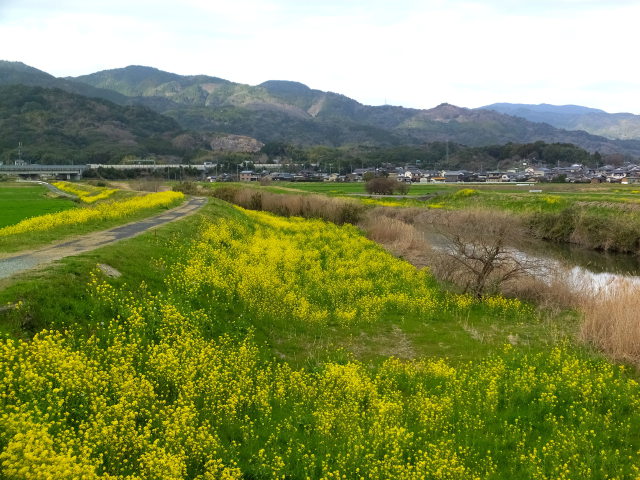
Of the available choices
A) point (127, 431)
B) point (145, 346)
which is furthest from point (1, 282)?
point (127, 431)

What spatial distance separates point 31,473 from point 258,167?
169510 millimetres

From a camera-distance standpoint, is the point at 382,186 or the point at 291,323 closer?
the point at 291,323

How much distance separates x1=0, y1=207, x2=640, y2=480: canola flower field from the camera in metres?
7.63

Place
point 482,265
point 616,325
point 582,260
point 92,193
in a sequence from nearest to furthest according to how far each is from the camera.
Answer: point 616,325 < point 482,265 < point 582,260 < point 92,193

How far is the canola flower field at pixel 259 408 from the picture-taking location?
25.0 feet

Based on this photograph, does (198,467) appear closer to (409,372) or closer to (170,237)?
(409,372)

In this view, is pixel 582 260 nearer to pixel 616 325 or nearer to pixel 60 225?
pixel 616 325

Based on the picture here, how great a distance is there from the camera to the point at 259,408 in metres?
10.2

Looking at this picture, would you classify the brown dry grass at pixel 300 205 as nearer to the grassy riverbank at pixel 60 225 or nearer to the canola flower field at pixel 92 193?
the canola flower field at pixel 92 193

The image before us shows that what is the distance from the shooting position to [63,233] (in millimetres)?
21344

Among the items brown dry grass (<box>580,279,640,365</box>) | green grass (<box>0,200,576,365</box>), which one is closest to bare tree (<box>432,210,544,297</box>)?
green grass (<box>0,200,576,365</box>)

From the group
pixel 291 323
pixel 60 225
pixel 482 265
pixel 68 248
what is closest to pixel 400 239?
pixel 482 265

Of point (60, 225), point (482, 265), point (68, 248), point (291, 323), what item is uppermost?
point (60, 225)

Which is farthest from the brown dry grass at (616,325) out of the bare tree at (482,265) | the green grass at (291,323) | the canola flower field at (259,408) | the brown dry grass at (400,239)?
the brown dry grass at (400,239)
